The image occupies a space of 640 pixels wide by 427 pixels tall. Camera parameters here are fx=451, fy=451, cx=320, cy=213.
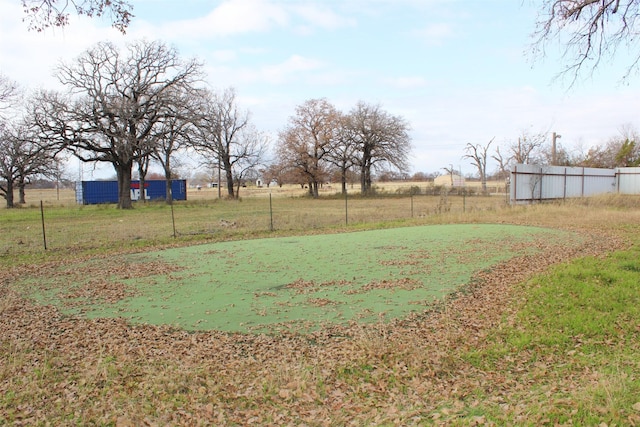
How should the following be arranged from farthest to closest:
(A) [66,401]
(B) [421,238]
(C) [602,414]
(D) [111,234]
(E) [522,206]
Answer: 1. (E) [522,206]
2. (D) [111,234]
3. (B) [421,238]
4. (A) [66,401]
5. (C) [602,414]

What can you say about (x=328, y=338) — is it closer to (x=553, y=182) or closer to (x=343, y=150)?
(x=553, y=182)

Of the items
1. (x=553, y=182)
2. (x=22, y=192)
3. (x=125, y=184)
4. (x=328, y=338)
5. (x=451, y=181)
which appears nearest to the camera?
(x=328, y=338)

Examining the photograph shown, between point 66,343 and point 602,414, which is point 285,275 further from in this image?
point 602,414

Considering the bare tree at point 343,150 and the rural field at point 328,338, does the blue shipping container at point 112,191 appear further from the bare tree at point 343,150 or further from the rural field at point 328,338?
the rural field at point 328,338

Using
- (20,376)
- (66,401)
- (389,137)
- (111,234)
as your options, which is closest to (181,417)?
(66,401)

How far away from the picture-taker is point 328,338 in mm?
5387

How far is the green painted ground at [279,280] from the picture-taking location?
642cm

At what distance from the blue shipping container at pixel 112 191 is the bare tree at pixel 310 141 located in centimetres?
1128

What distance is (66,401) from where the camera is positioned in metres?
4.03

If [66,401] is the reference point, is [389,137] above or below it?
above

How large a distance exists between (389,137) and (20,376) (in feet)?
146

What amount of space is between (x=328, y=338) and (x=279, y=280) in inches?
123

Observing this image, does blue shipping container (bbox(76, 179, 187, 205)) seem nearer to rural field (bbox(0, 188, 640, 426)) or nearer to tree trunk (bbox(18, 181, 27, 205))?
tree trunk (bbox(18, 181, 27, 205))

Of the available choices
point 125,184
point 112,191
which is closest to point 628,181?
point 125,184
